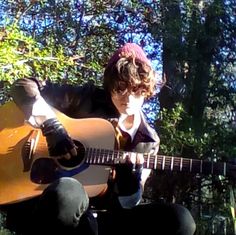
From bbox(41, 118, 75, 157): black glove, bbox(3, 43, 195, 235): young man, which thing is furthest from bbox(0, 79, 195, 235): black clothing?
bbox(41, 118, 75, 157): black glove

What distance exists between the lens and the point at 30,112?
2.10 meters

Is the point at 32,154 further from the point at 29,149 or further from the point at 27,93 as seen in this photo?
the point at 27,93

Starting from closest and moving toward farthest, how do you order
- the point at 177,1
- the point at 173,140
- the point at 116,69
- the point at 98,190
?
the point at 98,190 → the point at 116,69 → the point at 173,140 → the point at 177,1

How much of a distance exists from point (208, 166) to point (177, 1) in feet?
12.8

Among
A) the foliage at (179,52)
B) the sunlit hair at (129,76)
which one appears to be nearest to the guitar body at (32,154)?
the sunlit hair at (129,76)

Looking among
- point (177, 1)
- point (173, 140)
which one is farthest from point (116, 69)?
point (177, 1)

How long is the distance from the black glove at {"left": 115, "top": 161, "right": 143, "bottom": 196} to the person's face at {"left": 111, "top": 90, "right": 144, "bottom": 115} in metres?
0.22

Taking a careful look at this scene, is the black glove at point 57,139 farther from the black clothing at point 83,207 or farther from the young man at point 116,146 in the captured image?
the black clothing at point 83,207

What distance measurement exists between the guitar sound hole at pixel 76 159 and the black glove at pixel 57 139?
0.13 feet

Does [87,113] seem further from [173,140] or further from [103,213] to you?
[173,140]

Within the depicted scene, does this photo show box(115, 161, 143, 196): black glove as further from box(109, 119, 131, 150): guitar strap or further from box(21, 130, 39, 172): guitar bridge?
box(21, 130, 39, 172): guitar bridge

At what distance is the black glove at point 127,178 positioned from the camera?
205cm

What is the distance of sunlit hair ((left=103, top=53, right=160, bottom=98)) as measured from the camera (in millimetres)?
2152

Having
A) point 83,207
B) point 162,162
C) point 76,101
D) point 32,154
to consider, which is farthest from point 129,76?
point 83,207
